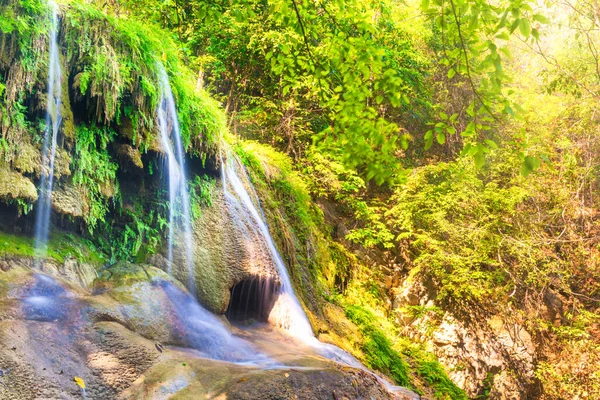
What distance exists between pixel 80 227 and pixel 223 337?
2.27m

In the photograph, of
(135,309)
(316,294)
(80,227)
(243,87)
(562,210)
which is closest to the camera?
(135,309)

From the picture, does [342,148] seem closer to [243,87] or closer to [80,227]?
[80,227]

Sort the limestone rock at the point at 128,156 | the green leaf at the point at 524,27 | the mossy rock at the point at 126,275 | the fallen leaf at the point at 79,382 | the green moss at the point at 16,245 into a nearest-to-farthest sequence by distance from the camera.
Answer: the green leaf at the point at 524,27
the fallen leaf at the point at 79,382
the green moss at the point at 16,245
the mossy rock at the point at 126,275
the limestone rock at the point at 128,156

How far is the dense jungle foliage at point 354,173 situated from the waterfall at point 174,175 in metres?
0.17

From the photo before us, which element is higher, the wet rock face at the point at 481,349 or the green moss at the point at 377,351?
the green moss at the point at 377,351

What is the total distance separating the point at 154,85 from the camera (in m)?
6.22

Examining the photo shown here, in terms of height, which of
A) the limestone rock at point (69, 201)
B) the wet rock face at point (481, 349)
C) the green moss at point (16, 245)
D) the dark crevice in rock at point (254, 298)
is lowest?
the wet rock face at point (481, 349)

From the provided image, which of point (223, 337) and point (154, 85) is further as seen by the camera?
point (154, 85)

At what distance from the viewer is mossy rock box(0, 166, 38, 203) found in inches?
174

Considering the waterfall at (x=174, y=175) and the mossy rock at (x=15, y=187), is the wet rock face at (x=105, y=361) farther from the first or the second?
the waterfall at (x=174, y=175)

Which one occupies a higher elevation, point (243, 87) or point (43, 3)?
point (243, 87)

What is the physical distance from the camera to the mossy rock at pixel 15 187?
442 centimetres

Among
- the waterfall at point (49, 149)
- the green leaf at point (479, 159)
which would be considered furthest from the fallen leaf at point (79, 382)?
the green leaf at point (479, 159)

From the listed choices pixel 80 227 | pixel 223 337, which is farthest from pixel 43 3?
pixel 223 337
